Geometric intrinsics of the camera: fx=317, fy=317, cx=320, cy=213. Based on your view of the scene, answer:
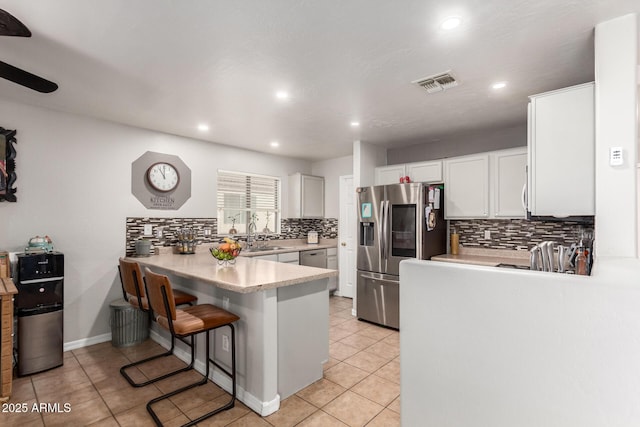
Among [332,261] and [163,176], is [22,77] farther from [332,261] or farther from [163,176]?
[332,261]

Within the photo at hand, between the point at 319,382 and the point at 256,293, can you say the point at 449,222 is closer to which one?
the point at 319,382

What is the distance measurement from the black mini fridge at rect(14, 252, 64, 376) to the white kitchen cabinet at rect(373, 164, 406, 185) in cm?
381

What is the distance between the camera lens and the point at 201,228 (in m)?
4.38

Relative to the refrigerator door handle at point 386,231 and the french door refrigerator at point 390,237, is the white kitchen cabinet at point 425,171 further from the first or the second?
the refrigerator door handle at point 386,231

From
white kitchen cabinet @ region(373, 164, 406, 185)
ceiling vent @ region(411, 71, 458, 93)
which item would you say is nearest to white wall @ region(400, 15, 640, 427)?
ceiling vent @ region(411, 71, 458, 93)

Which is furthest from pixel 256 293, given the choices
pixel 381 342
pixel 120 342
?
pixel 120 342

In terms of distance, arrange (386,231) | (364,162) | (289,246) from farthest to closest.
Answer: (289,246), (364,162), (386,231)

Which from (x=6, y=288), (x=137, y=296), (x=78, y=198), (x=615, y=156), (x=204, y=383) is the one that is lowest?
(x=204, y=383)

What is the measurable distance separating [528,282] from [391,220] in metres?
3.28

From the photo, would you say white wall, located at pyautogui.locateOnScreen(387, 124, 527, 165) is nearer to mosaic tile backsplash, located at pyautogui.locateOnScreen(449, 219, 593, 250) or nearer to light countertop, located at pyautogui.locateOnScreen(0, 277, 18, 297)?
mosaic tile backsplash, located at pyautogui.locateOnScreen(449, 219, 593, 250)

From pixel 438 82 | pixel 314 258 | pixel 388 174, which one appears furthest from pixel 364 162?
pixel 438 82

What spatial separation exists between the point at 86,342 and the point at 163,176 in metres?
2.02

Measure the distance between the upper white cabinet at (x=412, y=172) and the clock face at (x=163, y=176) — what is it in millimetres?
2790

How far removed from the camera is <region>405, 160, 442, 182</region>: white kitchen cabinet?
162 inches
